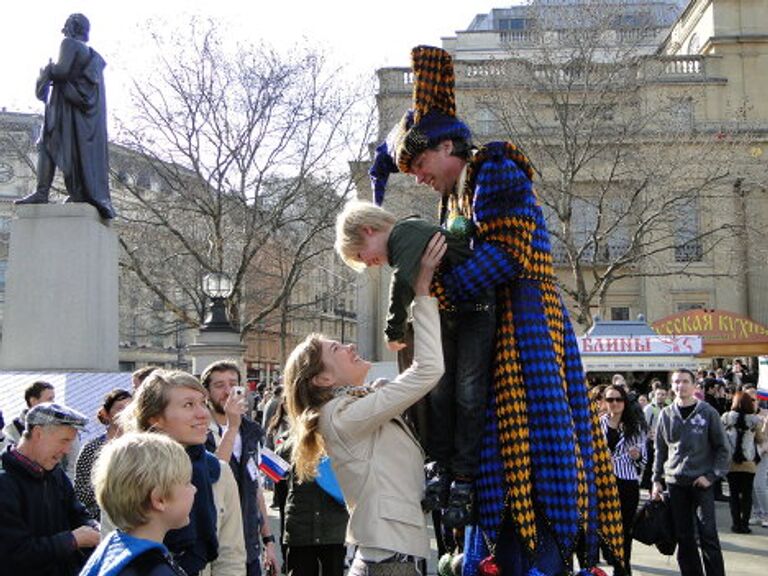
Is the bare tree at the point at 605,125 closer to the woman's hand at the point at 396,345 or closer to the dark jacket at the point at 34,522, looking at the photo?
the dark jacket at the point at 34,522

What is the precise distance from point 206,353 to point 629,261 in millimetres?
16032

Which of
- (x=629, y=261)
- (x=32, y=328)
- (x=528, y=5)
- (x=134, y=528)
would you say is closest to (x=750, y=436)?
(x=32, y=328)

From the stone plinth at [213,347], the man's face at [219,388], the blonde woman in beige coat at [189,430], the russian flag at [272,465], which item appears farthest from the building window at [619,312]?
the blonde woman in beige coat at [189,430]

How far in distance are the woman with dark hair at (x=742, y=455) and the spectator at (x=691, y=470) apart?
13.6 feet

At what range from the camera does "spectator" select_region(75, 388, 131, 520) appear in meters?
5.72

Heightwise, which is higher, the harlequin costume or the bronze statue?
the bronze statue

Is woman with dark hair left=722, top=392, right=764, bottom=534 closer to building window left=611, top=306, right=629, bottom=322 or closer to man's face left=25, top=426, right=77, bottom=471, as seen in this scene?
man's face left=25, top=426, right=77, bottom=471

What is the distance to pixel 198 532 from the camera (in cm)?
388

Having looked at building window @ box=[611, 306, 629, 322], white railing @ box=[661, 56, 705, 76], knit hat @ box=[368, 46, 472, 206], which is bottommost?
knit hat @ box=[368, 46, 472, 206]

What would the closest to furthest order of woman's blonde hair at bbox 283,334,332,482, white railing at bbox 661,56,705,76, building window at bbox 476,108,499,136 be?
woman's blonde hair at bbox 283,334,332,482 → building window at bbox 476,108,499,136 → white railing at bbox 661,56,705,76

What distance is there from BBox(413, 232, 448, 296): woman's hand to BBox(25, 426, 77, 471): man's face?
8.11 ft

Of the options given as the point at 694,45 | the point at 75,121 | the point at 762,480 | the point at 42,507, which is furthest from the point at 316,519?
the point at 694,45

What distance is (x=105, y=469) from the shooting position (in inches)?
117

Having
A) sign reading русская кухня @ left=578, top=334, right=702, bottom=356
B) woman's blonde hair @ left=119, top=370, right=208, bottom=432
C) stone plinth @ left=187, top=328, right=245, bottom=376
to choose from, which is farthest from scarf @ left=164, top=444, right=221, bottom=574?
sign reading русская кухня @ left=578, top=334, right=702, bottom=356
